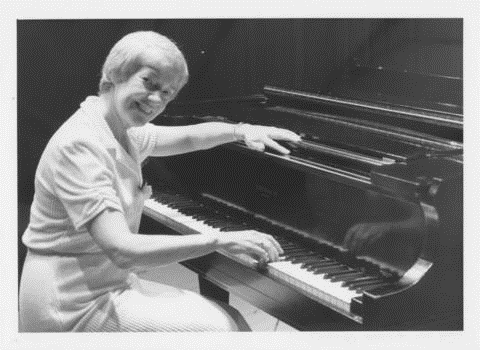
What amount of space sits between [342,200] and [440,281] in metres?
0.39

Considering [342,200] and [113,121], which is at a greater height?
[113,121]

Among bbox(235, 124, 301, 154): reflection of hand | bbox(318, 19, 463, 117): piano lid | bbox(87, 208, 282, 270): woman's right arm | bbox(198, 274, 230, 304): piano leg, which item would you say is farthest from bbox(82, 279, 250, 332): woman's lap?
bbox(318, 19, 463, 117): piano lid

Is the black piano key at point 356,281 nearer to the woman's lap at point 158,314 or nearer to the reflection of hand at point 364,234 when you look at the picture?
the reflection of hand at point 364,234

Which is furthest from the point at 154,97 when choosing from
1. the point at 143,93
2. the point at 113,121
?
the point at 113,121

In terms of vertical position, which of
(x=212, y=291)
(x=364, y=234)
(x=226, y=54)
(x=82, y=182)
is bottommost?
(x=212, y=291)

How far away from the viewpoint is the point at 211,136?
93.6 inches

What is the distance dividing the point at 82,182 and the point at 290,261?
68 centimetres

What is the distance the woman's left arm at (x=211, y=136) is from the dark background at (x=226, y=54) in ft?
1.04

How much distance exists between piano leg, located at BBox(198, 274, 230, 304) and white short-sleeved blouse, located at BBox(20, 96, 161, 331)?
0.92 metres

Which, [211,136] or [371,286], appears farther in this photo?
[211,136]

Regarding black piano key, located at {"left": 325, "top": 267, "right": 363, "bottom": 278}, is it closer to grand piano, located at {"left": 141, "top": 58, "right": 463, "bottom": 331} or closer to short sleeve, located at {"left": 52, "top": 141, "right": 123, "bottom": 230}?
grand piano, located at {"left": 141, "top": 58, "right": 463, "bottom": 331}

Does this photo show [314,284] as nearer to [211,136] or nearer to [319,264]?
[319,264]
